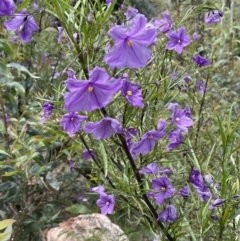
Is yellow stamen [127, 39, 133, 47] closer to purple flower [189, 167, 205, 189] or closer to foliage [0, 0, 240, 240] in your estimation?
foliage [0, 0, 240, 240]

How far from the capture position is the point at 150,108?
3.98 ft

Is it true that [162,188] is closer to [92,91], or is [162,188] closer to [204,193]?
[204,193]

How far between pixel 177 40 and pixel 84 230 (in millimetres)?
1150

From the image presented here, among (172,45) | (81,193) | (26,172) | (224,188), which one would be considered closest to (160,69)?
(172,45)

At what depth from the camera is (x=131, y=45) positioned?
2.85 ft

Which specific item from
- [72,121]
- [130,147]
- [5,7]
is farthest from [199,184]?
[5,7]

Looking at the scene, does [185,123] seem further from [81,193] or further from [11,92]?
[81,193]

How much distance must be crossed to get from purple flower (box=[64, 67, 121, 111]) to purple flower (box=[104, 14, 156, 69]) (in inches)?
1.2

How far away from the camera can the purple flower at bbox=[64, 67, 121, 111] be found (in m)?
0.86

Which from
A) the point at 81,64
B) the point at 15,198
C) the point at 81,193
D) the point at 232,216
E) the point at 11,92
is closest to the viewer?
the point at 81,64

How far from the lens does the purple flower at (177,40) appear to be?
1249 millimetres

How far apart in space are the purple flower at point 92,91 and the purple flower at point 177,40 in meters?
0.42

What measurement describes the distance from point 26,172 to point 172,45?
0.99 metres

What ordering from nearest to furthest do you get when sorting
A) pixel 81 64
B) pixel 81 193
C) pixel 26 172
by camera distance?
pixel 81 64, pixel 26 172, pixel 81 193
